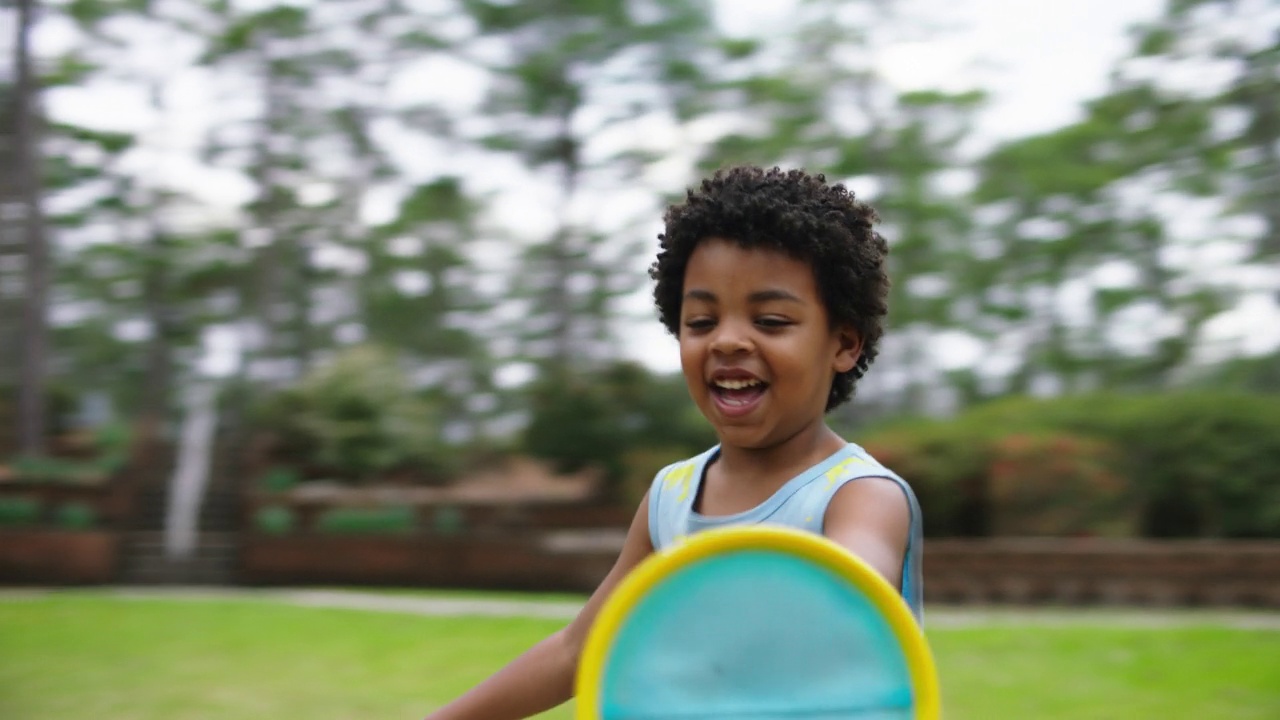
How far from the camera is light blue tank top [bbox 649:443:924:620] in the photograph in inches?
58.0

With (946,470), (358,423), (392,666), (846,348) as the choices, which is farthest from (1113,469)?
(846,348)

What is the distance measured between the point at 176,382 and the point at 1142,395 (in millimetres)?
13789

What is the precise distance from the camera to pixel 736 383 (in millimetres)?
1503

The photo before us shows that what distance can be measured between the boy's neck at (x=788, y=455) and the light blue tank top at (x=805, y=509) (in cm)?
3

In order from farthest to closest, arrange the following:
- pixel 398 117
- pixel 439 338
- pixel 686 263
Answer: pixel 439 338, pixel 398 117, pixel 686 263

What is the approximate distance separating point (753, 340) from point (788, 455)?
0.22 m

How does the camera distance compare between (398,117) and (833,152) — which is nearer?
(833,152)

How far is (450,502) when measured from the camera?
1374 centimetres

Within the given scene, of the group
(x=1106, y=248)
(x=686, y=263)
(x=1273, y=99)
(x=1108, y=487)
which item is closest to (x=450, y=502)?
(x=1108, y=487)

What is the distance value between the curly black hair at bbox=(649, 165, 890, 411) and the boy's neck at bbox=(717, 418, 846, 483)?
14 centimetres

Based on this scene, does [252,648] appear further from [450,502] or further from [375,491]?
[375,491]

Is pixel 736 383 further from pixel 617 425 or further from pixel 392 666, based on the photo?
pixel 617 425

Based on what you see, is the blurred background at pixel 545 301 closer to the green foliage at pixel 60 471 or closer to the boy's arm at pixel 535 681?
the green foliage at pixel 60 471

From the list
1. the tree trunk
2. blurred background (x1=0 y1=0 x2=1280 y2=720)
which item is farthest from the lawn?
the tree trunk
